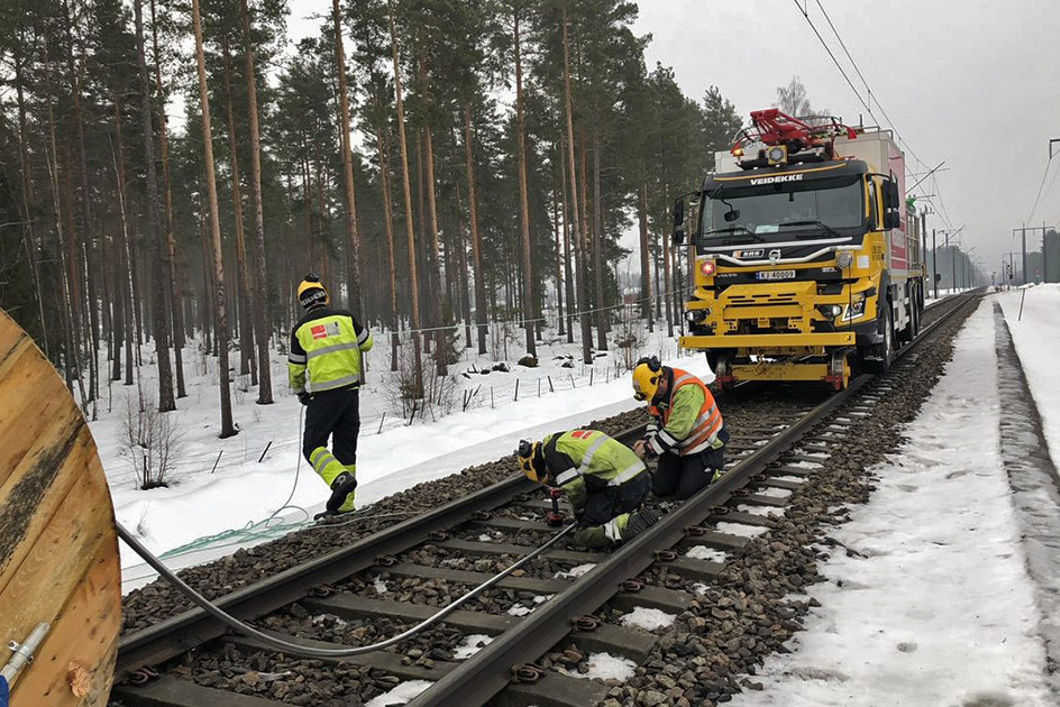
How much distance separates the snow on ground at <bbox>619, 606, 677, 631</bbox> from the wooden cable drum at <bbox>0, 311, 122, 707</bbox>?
8.26 feet

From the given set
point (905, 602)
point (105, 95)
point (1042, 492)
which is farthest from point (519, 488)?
point (105, 95)

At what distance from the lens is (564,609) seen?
12.3 feet

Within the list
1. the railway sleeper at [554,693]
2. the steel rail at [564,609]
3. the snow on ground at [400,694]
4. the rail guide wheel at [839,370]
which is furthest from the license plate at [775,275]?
the snow on ground at [400,694]

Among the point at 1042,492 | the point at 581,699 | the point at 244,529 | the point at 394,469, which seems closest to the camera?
the point at 581,699

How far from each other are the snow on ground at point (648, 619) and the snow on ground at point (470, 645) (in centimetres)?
76

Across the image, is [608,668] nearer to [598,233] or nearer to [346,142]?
[346,142]

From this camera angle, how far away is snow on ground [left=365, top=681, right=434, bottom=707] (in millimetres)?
3145

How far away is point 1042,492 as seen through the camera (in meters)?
5.44

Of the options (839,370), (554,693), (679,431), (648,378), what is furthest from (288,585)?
(839,370)

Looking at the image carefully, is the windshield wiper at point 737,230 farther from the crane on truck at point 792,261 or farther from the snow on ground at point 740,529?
the snow on ground at point 740,529

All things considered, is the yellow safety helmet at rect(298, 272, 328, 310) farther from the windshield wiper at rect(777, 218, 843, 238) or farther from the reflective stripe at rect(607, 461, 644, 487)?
the windshield wiper at rect(777, 218, 843, 238)

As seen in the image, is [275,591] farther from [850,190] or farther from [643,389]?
[850,190]

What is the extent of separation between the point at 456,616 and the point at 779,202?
8.27 meters

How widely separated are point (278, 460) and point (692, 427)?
5929 millimetres
